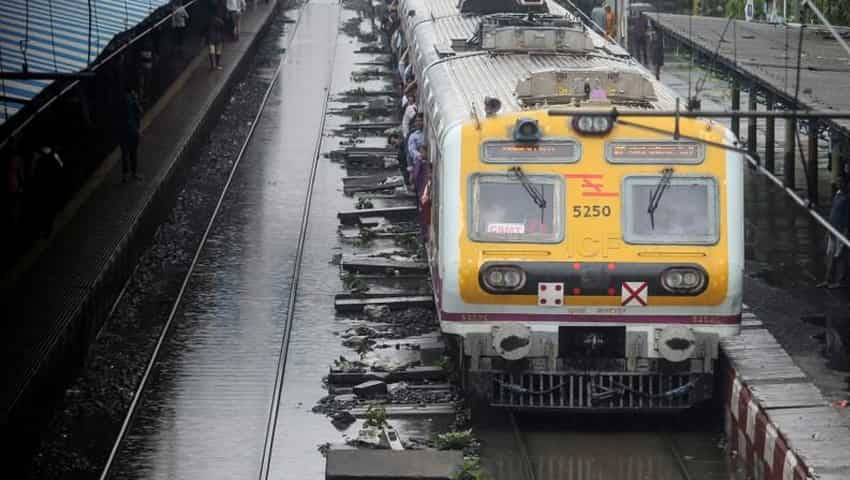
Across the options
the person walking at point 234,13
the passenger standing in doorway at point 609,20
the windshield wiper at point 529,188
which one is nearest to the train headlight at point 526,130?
the windshield wiper at point 529,188

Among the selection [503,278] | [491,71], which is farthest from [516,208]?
[491,71]

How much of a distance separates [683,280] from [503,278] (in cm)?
147

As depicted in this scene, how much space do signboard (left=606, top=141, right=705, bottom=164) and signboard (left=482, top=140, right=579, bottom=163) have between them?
0.33m

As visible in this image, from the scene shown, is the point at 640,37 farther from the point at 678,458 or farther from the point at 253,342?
the point at 678,458

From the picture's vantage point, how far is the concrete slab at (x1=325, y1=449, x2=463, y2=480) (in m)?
12.3

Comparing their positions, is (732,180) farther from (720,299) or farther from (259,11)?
(259,11)

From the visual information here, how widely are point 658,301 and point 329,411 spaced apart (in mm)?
3233

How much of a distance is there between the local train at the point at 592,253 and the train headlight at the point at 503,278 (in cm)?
1

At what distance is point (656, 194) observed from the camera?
1332 cm

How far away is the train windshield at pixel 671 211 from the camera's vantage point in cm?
1327

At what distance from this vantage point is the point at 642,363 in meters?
13.3

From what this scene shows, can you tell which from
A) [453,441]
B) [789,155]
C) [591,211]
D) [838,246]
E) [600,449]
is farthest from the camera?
[789,155]

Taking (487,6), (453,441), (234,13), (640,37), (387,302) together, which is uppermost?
(487,6)

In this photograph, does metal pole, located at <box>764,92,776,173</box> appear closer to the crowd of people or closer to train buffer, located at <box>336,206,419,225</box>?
the crowd of people
